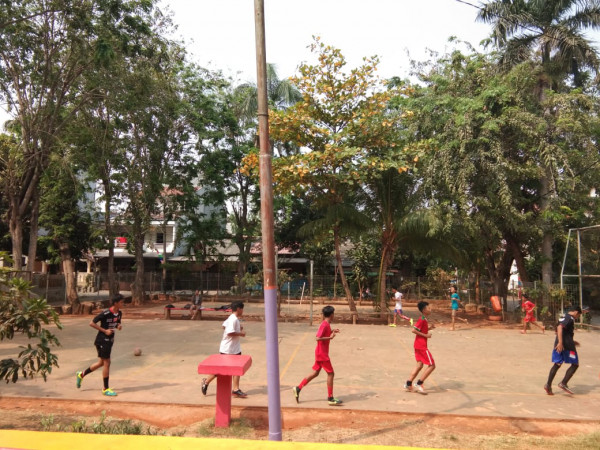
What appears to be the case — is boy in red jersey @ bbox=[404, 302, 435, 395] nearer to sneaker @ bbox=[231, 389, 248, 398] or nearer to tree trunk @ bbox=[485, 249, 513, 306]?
sneaker @ bbox=[231, 389, 248, 398]

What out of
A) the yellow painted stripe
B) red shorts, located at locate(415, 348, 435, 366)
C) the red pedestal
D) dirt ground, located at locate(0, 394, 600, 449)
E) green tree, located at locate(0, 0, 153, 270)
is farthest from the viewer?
green tree, located at locate(0, 0, 153, 270)

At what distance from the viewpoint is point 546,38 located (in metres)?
18.9

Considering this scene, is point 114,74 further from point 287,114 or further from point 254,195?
point 254,195

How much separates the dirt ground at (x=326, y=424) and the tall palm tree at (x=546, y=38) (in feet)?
47.2

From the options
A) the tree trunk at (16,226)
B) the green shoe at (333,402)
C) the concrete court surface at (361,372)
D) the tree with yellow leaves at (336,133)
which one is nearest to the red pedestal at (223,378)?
the concrete court surface at (361,372)

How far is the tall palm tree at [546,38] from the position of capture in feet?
60.2

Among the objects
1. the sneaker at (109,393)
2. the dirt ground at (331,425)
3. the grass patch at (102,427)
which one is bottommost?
the dirt ground at (331,425)

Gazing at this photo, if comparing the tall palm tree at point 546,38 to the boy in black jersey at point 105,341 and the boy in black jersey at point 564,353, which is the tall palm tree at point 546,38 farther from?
the boy in black jersey at point 105,341

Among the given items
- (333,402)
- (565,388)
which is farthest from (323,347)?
(565,388)

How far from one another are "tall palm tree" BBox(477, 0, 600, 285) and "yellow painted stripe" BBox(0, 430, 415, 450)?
18.2 m

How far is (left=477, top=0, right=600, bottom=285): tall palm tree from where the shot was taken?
18344 millimetres

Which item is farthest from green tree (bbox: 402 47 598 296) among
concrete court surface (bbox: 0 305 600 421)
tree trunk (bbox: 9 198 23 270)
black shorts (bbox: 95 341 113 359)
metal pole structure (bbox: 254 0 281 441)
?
tree trunk (bbox: 9 198 23 270)

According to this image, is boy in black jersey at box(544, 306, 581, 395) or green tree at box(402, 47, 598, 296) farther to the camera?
green tree at box(402, 47, 598, 296)

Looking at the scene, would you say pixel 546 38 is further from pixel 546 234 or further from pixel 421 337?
pixel 421 337
